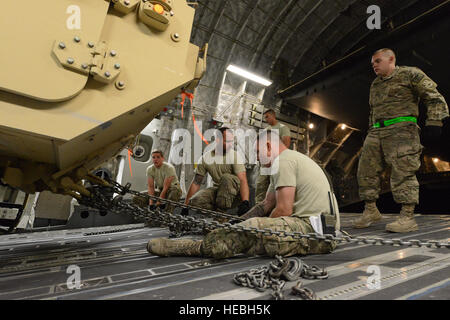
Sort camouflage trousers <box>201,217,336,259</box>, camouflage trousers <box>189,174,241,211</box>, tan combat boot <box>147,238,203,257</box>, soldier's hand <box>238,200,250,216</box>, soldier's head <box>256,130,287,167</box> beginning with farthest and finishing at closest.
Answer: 1. camouflage trousers <box>189,174,241,211</box>
2. soldier's hand <box>238,200,250,216</box>
3. soldier's head <box>256,130,287,167</box>
4. tan combat boot <box>147,238,203,257</box>
5. camouflage trousers <box>201,217,336,259</box>

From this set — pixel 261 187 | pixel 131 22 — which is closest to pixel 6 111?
pixel 131 22

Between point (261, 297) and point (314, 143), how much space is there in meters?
8.79

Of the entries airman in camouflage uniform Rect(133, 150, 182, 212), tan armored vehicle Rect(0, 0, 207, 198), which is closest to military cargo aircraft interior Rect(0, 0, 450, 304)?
tan armored vehicle Rect(0, 0, 207, 198)

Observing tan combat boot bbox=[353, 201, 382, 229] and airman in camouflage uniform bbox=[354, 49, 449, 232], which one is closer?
airman in camouflage uniform bbox=[354, 49, 449, 232]

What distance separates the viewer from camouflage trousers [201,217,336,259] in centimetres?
134

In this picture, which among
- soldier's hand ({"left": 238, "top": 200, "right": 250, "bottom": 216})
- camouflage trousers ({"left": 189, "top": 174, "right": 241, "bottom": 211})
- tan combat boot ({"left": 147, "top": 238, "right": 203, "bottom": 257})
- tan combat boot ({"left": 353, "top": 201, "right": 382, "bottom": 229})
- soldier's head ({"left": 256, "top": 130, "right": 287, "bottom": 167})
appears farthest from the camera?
camouflage trousers ({"left": 189, "top": 174, "right": 241, "bottom": 211})

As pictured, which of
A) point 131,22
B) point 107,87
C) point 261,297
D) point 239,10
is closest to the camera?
point 261,297

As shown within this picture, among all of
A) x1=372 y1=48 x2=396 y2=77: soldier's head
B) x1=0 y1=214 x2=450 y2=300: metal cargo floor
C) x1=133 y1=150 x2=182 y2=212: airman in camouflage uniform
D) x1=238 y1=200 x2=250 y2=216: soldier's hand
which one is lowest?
x1=0 y1=214 x2=450 y2=300: metal cargo floor

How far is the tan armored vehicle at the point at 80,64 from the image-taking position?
2.69ft

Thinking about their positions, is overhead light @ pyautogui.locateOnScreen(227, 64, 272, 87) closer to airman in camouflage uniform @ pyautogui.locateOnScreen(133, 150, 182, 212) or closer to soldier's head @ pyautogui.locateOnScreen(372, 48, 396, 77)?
airman in camouflage uniform @ pyautogui.locateOnScreen(133, 150, 182, 212)

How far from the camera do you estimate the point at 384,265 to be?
3.88 feet

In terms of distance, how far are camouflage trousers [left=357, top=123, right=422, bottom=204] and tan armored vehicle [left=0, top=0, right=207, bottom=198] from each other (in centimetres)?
225

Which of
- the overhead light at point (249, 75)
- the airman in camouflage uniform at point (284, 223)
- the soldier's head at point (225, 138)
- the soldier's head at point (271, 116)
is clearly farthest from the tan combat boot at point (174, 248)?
the overhead light at point (249, 75)
